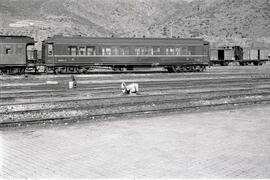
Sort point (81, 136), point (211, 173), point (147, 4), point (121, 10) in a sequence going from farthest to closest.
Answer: point (147, 4), point (121, 10), point (81, 136), point (211, 173)

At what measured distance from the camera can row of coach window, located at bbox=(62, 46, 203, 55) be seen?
36.5 metres

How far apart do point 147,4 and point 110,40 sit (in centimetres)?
12393

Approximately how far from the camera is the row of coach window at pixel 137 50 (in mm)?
36450

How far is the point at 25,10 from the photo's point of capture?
117062 mm

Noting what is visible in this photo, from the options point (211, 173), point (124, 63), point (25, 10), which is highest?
point (25, 10)

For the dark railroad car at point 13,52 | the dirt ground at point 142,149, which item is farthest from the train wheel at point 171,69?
the dirt ground at point 142,149

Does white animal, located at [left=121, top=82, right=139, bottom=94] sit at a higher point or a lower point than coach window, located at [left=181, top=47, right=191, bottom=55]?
lower

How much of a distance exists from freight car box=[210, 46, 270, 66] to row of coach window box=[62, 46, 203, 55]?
16915 millimetres

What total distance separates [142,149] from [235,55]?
171ft

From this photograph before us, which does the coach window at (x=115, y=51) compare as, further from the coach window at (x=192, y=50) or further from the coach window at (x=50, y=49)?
the coach window at (x=192, y=50)

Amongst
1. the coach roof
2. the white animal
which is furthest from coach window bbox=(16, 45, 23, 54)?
the white animal

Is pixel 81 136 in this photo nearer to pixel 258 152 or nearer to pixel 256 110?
pixel 258 152

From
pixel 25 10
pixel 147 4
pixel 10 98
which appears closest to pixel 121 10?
pixel 147 4

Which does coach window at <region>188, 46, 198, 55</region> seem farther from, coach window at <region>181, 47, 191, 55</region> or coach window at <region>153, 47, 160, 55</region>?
coach window at <region>153, 47, 160, 55</region>
